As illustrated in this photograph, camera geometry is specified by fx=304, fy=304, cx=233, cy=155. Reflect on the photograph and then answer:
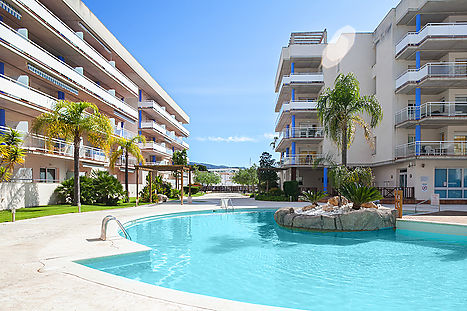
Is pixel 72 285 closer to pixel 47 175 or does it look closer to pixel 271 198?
pixel 47 175

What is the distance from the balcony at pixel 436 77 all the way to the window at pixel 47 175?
91.7ft

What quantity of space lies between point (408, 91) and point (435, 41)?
4.11 meters

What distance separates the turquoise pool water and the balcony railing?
14828mm

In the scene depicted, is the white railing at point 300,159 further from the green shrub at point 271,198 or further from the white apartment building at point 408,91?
the green shrub at point 271,198

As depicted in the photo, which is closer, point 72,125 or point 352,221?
point 352,221

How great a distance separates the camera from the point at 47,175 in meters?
21.8

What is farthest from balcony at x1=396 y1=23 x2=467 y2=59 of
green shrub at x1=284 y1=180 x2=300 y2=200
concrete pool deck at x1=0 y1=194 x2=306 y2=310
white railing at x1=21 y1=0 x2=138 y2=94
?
white railing at x1=21 y1=0 x2=138 y2=94

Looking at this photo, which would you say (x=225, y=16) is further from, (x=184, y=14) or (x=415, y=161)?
(x=415, y=161)

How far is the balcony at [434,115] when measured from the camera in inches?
900

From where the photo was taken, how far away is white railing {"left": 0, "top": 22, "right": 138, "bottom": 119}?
1723 cm

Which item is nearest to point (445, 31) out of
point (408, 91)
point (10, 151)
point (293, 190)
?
point (408, 91)

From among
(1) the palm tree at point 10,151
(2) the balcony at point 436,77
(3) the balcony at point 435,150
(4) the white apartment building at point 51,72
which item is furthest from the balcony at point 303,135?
(1) the palm tree at point 10,151

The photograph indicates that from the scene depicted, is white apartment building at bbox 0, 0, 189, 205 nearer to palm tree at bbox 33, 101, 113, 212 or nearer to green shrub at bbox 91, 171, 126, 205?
palm tree at bbox 33, 101, 113, 212

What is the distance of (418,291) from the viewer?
621 cm
